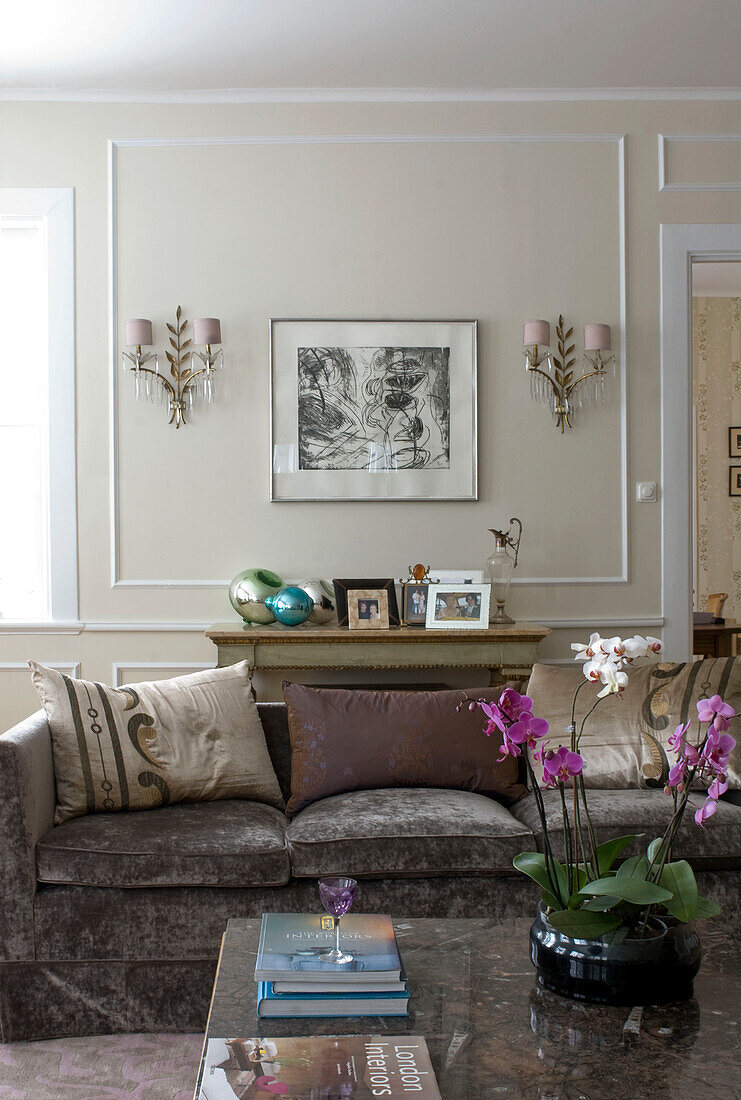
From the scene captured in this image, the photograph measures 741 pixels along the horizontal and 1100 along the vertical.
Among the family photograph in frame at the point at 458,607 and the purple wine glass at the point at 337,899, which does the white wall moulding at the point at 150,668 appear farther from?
the purple wine glass at the point at 337,899

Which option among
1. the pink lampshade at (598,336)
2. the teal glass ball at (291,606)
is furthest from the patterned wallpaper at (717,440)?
the teal glass ball at (291,606)

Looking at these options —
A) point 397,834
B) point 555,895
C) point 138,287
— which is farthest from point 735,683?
point 138,287

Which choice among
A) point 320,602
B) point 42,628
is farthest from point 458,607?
point 42,628

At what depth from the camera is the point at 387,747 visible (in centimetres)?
268

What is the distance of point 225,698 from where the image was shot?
109 inches

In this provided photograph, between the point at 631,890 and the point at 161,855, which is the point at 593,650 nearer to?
the point at 631,890

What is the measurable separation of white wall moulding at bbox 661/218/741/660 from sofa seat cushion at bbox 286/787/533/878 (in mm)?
2048

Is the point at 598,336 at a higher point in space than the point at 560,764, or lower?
higher

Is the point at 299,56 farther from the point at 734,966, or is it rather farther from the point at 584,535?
the point at 734,966

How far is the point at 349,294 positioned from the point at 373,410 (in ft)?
1.67

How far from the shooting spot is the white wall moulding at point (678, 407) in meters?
4.14

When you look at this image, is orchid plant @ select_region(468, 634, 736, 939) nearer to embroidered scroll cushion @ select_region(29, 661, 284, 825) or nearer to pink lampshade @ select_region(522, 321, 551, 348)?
embroidered scroll cushion @ select_region(29, 661, 284, 825)

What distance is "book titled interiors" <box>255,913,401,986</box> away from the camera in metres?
1.51

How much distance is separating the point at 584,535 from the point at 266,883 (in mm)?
2401
